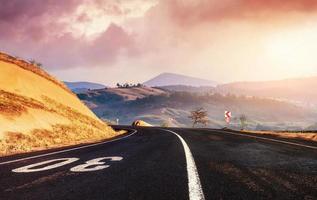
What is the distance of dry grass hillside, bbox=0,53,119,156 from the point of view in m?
16.8

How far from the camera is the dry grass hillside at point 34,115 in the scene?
1681 centimetres

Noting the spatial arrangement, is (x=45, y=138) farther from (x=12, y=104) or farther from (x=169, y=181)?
(x=169, y=181)

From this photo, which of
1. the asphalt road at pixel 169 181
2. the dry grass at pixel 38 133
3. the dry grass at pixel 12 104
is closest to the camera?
the asphalt road at pixel 169 181

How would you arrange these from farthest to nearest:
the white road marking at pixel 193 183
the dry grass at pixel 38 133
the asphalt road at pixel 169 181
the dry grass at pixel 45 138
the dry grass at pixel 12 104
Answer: the dry grass at pixel 12 104, the dry grass at pixel 38 133, the dry grass at pixel 45 138, the asphalt road at pixel 169 181, the white road marking at pixel 193 183

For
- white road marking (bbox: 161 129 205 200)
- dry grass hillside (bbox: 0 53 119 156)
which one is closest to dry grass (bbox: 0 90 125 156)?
dry grass hillside (bbox: 0 53 119 156)

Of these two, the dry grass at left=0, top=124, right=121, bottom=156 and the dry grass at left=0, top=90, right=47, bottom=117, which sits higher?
the dry grass at left=0, top=90, right=47, bottom=117

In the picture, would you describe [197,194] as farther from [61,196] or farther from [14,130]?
[14,130]

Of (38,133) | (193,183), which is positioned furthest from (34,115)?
(193,183)

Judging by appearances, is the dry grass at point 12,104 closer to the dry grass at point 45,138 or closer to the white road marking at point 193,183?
the dry grass at point 45,138

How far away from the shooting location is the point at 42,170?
256 inches

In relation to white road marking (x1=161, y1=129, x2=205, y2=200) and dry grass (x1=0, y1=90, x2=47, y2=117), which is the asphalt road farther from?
dry grass (x1=0, y1=90, x2=47, y2=117)

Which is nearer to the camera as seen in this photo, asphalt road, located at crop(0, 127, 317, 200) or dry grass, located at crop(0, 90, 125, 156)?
asphalt road, located at crop(0, 127, 317, 200)

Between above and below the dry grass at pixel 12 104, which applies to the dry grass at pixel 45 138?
below

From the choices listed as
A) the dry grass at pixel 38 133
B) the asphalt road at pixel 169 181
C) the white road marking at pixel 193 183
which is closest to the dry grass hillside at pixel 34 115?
the dry grass at pixel 38 133
